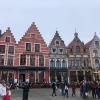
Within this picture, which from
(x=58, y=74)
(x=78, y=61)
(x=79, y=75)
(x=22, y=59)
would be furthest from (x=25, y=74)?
(x=78, y=61)

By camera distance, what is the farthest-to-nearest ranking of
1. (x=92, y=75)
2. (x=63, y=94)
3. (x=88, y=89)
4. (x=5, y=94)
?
(x=92, y=75) → (x=63, y=94) → (x=88, y=89) → (x=5, y=94)

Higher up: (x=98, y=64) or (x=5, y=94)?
(x=98, y=64)

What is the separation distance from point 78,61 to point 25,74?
1072 cm

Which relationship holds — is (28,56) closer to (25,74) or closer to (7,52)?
(25,74)

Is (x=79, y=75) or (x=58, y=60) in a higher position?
(x=58, y=60)

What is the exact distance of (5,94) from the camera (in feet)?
42.6

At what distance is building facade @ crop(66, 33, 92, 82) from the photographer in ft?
162

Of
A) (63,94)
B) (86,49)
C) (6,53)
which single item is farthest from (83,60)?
(63,94)

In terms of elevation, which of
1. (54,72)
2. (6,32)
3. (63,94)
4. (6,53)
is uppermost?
(6,32)

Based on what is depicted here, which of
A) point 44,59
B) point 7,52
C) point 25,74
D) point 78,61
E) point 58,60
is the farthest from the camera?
point 78,61

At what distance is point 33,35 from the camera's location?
49531 millimetres

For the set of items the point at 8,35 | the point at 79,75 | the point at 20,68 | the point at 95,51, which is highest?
the point at 8,35

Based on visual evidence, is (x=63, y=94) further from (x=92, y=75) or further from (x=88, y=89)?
(x=92, y=75)

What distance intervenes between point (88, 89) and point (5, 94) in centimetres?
1196
